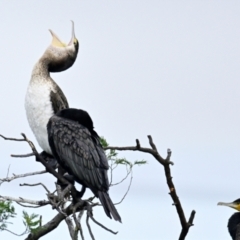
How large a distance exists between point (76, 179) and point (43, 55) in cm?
211

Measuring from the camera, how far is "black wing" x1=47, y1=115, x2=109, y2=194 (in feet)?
22.0

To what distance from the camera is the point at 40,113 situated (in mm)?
7875

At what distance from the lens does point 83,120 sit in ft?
23.2

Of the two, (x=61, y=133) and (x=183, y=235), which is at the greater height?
(x=61, y=133)

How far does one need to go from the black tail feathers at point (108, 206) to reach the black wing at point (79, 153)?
5 centimetres

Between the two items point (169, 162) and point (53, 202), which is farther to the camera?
point (53, 202)

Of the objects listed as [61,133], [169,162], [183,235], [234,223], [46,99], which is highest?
[46,99]

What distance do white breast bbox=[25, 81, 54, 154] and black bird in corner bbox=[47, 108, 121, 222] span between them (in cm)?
65

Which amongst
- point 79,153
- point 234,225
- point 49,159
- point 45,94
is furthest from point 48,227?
point 234,225

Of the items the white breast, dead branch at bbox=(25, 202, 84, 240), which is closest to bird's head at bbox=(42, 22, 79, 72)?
the white breast

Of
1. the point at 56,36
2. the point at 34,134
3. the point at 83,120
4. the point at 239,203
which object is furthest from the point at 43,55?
the point at 239,203

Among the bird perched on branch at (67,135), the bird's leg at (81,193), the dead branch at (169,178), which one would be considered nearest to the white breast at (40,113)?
the bird perched on branch at (67,135)

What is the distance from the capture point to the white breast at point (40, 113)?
7859 mm

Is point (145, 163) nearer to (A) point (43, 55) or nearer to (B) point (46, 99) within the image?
(B) point (46, 99)
